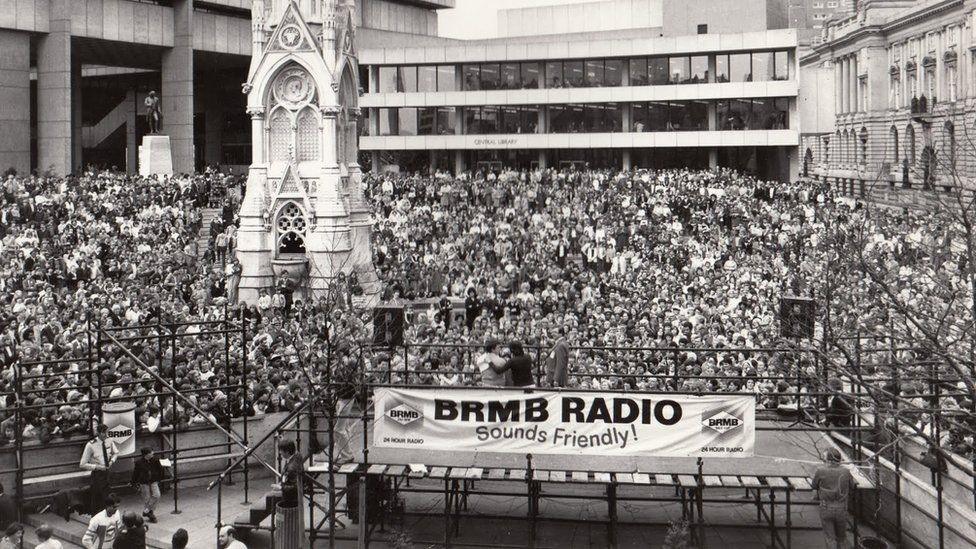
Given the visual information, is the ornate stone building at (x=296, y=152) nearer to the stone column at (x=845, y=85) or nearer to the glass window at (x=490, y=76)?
the glass window at (x=490, y=76)

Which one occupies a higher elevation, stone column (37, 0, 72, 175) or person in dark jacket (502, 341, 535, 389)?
stone column (37, 0, 72, 175)

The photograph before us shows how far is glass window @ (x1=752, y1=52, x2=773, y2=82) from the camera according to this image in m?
75.0

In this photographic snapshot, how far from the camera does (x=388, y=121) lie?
83.9 m

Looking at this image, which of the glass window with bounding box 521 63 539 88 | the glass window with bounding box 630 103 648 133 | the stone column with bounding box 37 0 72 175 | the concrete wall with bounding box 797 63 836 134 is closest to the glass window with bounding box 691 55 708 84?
the glass window with bounding box 630 103 648 133

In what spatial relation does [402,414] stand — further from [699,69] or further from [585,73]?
[585,73]

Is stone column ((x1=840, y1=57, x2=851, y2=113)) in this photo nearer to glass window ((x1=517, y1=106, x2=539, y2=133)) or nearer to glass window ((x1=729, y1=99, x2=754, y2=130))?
glass window ((x1=729, y1=99, x2=754, y2=130))

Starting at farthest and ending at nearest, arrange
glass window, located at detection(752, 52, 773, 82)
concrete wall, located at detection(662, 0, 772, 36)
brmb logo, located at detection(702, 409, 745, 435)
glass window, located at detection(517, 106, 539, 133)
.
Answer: concrete wall, located at detection(662, 0, 772, 36)
glass window, located at detection(517, 106, 539, 133)
glass window, located at detection(752, 52, 773, 82)
brmb logo, located at detection(702, 409, 745, 435)

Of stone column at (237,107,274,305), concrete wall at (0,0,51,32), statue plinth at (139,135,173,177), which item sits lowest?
stone column at (237,107,274,305)

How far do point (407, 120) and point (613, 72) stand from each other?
1648cm

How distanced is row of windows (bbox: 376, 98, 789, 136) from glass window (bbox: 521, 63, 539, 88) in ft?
6.02

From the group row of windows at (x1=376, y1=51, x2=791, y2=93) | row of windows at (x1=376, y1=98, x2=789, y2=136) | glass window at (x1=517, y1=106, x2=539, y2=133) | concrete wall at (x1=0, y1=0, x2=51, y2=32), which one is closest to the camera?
concrete wall at (x1=0, y1=0, x2=51, y2=32)

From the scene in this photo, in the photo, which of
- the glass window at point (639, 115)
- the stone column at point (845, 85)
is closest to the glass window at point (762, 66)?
the glass window at point (639, 115)

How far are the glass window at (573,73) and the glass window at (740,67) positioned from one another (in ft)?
35.9

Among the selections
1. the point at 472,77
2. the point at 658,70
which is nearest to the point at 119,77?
the point at 472,77
